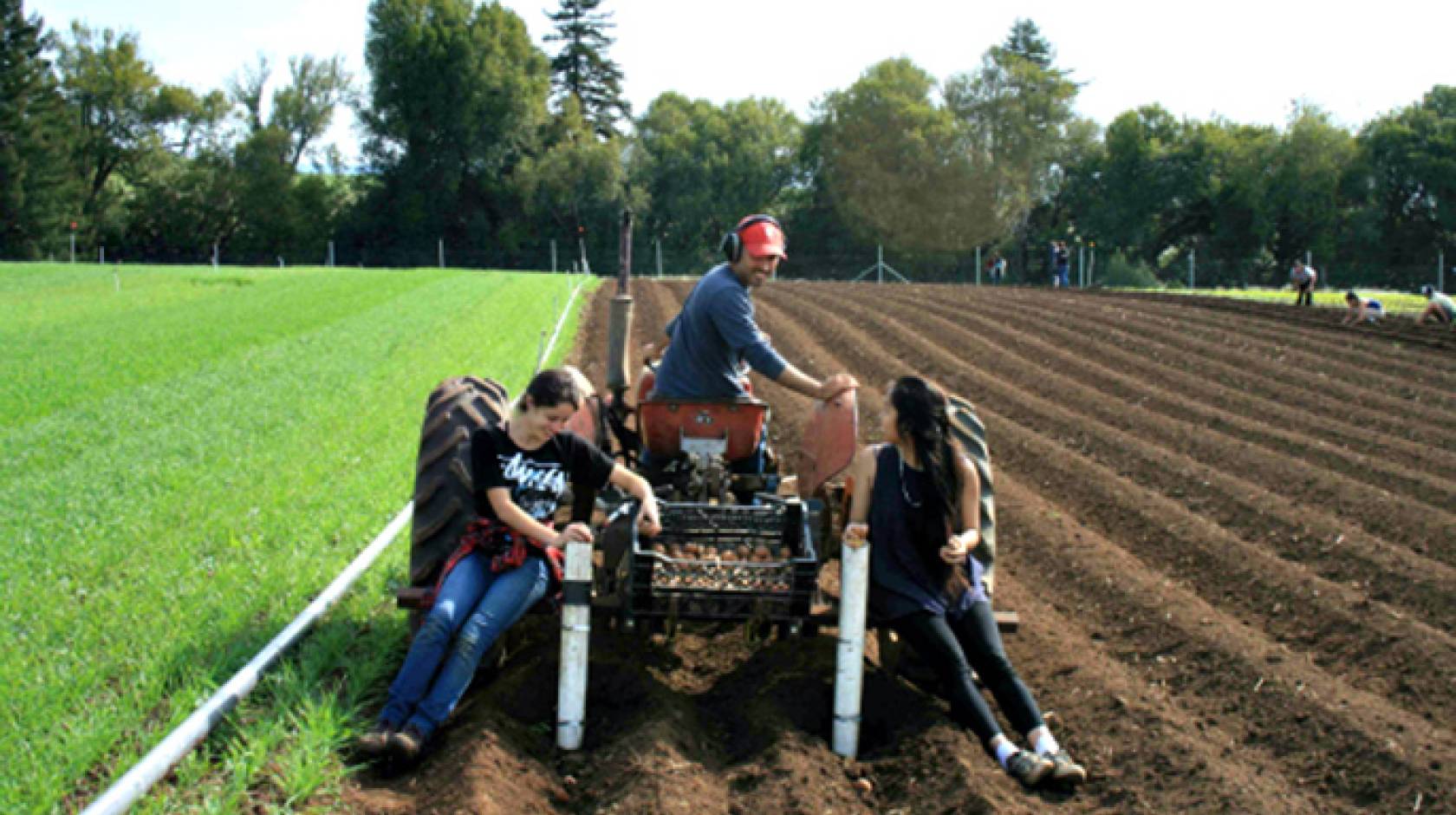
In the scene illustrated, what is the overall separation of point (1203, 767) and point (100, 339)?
70.3 feet

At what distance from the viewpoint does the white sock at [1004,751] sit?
441 centimetres

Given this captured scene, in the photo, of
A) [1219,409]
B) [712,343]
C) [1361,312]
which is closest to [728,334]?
[712,343]

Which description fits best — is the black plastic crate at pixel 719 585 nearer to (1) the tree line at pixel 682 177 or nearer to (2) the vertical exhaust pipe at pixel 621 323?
(2) the vertical exhaust pipe at pixel 621 323

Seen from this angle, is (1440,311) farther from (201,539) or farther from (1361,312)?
(201,539)

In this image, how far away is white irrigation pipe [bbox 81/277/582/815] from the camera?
3.70 m

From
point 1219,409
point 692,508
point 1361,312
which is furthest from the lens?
point 1361,312

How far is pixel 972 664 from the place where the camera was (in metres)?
4.76

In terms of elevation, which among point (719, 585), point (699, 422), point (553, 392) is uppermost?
point (553, 392)

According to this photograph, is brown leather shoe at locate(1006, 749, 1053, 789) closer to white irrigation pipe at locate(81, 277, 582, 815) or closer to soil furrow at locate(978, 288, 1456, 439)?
white irrigation pipe at locate(81, 277, 582, 815)

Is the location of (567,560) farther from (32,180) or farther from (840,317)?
(32,180)

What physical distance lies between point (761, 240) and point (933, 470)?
1356mm

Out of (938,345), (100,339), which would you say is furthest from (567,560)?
(100,339)

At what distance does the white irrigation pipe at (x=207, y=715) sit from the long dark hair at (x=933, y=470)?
249 cm

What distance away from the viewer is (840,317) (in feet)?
72.0
